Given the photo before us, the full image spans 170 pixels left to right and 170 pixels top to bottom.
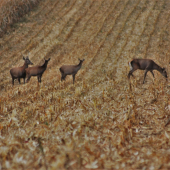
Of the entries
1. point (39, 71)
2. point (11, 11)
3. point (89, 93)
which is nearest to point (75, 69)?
point (39, 71)

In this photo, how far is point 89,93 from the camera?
10.4 meters

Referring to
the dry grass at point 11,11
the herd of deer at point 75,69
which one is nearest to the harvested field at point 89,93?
the herd of deer at point 75,69

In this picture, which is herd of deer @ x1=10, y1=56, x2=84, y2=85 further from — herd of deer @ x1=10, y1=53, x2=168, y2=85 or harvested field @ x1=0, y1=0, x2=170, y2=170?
harvested field @ x1=0, y1=0, x2=170, y2=170

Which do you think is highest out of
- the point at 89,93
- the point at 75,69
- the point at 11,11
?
the point at 11,11

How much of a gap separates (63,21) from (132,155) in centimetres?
1863

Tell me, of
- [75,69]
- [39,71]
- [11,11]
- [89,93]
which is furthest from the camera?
[11,11]

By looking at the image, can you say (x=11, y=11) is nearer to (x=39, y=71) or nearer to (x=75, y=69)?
(x=39, y=71)

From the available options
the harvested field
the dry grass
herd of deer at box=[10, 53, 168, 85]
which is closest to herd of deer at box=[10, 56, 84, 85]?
herd of deer at box=[10, 53, 168, 85]

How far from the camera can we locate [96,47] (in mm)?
17719

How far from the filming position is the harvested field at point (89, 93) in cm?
548

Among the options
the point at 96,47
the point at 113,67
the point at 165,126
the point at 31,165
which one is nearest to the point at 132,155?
the point at 165,126

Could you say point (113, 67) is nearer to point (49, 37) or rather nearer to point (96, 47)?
point (96, 47)

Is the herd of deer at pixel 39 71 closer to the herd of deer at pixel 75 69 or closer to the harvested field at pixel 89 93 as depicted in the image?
the herd of deer at pixel 75 69

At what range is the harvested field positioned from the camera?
548cm
